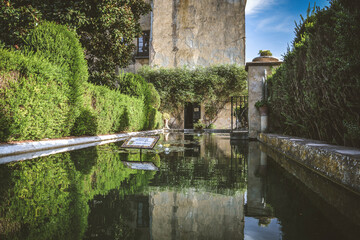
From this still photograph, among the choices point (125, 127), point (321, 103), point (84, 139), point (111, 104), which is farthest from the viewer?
point (125, 127)

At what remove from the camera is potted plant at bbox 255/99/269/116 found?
322 inches

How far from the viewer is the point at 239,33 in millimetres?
21703

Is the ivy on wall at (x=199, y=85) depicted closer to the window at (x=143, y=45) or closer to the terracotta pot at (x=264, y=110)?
the window at (x=143, y=45)

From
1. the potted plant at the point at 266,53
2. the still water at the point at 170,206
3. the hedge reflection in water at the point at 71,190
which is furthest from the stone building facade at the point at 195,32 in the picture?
the still water at the point at 170,206

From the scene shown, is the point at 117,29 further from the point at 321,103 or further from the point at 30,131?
the point at 321,103

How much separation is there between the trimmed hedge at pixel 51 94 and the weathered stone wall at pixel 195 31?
48.2ft

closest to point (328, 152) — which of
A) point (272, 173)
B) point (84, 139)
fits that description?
point (272, 173)

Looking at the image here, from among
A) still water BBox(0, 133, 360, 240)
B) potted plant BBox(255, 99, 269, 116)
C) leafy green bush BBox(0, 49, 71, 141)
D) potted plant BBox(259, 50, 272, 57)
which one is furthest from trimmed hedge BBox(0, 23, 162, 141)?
potted plant BBox(259, 50, 272, 57)

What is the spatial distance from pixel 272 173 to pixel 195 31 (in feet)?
71.4

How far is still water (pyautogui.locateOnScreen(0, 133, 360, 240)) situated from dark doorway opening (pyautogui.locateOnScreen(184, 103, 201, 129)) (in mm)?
19218

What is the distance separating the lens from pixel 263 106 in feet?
27.0

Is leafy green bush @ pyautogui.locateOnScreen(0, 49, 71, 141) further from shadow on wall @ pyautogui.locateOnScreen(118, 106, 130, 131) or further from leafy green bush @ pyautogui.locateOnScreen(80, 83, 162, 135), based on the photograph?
shadow on wall @ pyautogui.locateOnScreen(118, 106, 130, 131)

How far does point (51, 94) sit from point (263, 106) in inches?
261

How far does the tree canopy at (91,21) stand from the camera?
5.76 meters
